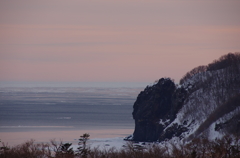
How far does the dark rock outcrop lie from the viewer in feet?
343

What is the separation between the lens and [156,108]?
109312 millimetres

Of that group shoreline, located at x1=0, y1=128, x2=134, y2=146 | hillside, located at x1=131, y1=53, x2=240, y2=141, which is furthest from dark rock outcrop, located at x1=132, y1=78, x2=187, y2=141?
shoreline, located at x1=0, y1=128, x2=134, y2=146

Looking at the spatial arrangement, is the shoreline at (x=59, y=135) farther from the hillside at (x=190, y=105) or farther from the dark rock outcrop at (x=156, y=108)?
Answer: the hillside at (x=190, y=105)

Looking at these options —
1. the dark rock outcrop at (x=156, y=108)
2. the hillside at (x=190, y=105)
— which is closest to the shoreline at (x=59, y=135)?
the dark rock outcrop at (x=156, y=108)

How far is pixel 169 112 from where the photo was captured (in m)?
109

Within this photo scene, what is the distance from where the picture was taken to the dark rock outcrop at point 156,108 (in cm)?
10456

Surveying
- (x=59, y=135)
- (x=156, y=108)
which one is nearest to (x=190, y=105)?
(x=156, y=108)

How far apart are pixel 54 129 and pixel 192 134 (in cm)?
3930

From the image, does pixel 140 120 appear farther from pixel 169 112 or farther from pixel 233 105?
pixel 233 105

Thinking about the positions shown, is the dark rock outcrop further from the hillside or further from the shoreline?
the shoreline

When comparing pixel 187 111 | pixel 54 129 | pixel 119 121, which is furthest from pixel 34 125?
pixel 187 111

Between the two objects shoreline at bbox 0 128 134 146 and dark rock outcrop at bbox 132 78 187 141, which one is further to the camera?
dark rock outcrop at bbox 132 78 187 141

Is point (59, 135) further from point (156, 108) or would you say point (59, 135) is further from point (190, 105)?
point (190, 105)

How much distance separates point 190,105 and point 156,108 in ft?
30.6
